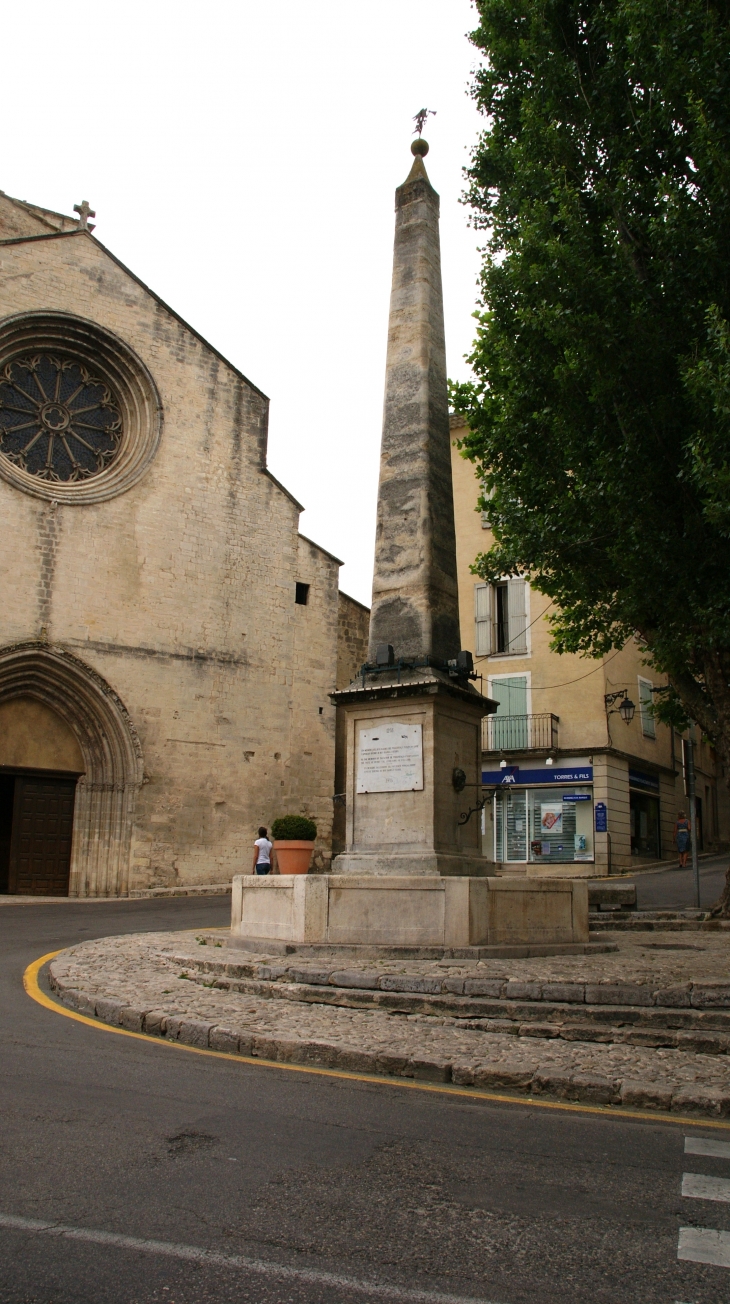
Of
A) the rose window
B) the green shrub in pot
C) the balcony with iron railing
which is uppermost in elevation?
the rose window

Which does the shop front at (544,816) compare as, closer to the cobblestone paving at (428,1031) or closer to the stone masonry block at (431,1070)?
the cobblestone paving at (428,1031)

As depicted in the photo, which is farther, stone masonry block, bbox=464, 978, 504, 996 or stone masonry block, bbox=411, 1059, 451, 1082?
stone masonry block, bbox=464, 978, 504, 996

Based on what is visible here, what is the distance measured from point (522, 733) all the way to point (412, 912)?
1626 centimetres

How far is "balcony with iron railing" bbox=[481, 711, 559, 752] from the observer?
2367 centimetres

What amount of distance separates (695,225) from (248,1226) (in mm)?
9880

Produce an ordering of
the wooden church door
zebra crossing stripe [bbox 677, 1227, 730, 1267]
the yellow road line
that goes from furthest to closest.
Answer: the wooden church door → the yellow road line → zebra crossing stripe [bbox 677, 1227, 730, 1267]

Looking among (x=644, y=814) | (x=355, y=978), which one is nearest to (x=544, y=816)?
(x=644, y=814)

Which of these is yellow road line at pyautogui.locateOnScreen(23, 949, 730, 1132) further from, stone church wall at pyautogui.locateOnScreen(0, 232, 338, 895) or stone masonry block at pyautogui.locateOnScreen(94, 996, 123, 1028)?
stone church wall at pyautogui.locateOnScreen(0, 232, 338, 895)

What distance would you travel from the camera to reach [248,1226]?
2863 millimetres

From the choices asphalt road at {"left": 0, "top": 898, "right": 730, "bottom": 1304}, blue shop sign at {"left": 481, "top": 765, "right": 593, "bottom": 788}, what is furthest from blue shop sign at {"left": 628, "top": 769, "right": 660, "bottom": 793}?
asphalt road at {"left": 0, "top": 898, "right": 730, "bottom": 1304}

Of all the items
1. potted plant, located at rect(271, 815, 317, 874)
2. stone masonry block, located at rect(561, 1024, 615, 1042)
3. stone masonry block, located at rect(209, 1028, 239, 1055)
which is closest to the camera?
stone masonry block, located at rect(209, 1028, 239, 1055)

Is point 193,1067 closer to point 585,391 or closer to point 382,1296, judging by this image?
point 382,1296

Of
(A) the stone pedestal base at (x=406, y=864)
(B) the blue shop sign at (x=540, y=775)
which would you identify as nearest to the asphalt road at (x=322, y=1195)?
(A) the stone pedestal base at (x=406, y=864)

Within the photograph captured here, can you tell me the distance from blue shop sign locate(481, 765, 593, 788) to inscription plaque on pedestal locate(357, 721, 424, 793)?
14292mm
